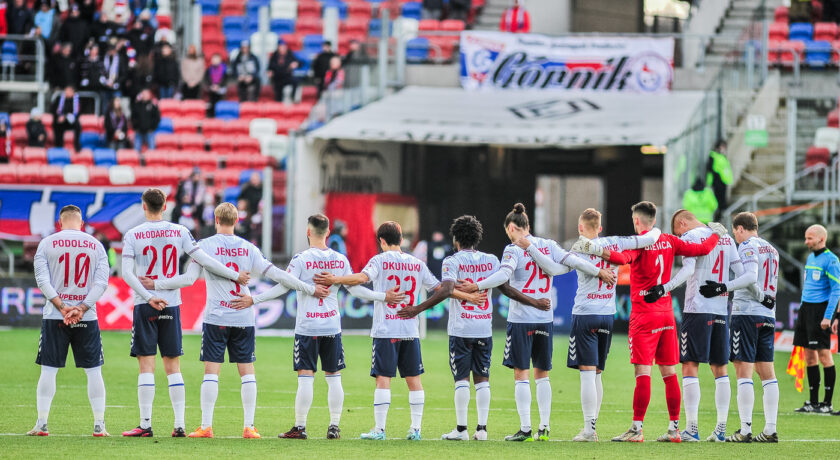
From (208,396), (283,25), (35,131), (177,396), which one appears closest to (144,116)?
(35,131)

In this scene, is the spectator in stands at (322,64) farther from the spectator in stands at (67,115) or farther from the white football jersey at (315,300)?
the white football jersey at (315,300)

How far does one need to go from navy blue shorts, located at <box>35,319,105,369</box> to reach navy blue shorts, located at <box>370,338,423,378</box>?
91.1 inches

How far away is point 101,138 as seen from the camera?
28.1 metres

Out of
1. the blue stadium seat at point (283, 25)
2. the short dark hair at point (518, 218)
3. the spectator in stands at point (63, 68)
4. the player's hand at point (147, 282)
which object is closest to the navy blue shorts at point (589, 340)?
the short dark hair at point (518, 218)

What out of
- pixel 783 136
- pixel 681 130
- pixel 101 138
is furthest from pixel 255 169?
pixel 783 136

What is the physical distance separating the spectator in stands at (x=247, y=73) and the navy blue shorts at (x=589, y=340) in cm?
1866

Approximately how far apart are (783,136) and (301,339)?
1811 cm

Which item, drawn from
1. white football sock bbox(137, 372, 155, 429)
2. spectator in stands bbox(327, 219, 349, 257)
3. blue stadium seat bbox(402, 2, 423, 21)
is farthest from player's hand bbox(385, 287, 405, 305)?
blue stadium seat bbox(402, 2, 423, 21)

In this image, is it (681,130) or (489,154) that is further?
(489,154)

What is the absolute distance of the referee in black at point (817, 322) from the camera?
13953mm

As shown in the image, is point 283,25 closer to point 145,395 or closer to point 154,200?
point 154,200

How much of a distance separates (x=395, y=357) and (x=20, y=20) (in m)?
21.1

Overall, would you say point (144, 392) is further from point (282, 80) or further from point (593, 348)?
point (282, 80)

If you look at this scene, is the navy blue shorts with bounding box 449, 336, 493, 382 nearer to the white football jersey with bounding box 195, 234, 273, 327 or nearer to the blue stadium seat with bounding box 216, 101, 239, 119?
the white football jersey with bounding box 195, 234, 273, 327
